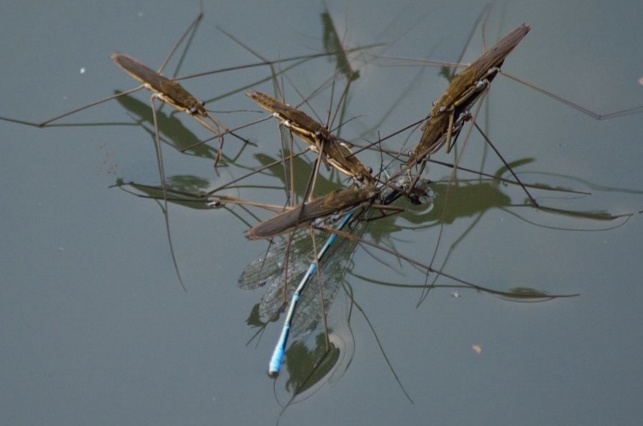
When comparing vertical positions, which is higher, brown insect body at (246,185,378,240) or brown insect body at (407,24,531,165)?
brown insect body at (407,24,531,165)

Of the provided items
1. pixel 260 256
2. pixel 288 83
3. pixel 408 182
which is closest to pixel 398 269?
pixel 408 182

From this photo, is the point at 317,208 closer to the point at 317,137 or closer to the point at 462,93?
the point at 317,137

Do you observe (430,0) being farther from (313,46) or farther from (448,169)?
(448,169)

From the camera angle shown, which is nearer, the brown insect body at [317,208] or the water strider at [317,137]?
the brown insect body at [317,208]

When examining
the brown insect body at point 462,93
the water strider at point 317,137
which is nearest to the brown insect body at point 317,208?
the water strider at point 317,137

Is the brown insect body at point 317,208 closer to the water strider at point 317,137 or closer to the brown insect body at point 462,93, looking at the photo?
the water strider at point 317,137

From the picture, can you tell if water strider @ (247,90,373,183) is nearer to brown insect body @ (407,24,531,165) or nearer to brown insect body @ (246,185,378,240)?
brown insect body @ (246,185,378,240)

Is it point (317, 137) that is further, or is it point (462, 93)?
point (317, 137)

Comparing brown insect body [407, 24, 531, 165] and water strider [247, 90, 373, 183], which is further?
A: water strider [247, 90, 373, 183]

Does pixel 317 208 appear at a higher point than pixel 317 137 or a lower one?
lower

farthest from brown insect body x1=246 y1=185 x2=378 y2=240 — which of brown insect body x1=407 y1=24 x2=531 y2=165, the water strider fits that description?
brown insect body x1=407 y1=24 x2=531 y2=165

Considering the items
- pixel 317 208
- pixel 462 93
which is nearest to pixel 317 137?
pixel 317 208
